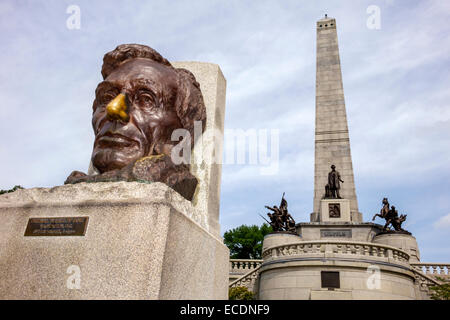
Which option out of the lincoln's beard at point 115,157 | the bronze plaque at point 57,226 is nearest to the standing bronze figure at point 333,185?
the lincoln's beard at point 115,157

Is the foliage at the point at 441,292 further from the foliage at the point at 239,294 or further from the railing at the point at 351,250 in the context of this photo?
the foliage at the point at 239,294

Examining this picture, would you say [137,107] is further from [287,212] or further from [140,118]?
[287,212]

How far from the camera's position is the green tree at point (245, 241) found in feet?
161

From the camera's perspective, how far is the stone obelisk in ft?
94.1

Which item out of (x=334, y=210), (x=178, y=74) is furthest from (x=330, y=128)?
(x=178, y=74)

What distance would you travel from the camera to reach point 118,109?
443 cm

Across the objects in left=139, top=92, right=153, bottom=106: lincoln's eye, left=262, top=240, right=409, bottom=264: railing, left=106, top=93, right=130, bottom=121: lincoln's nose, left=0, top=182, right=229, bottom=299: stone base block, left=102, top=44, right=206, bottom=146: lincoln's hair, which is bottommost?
left=0, top=182, right=229, bottom=299: stone base block

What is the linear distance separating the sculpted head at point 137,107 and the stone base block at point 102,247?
772mm

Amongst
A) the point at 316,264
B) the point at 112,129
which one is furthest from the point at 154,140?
the point at 316,264

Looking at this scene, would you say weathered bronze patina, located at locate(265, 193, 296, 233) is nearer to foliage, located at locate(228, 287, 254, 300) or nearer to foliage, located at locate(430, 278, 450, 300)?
foliage, located at locate(228, 287, 254, 300)

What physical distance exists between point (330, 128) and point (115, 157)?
94.9 ft

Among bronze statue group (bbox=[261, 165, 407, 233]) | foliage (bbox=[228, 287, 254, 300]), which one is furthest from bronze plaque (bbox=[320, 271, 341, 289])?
bronze statue group (bbox=[261, 165, 407, 233])

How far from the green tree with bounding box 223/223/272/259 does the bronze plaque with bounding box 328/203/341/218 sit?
23.4 metres
